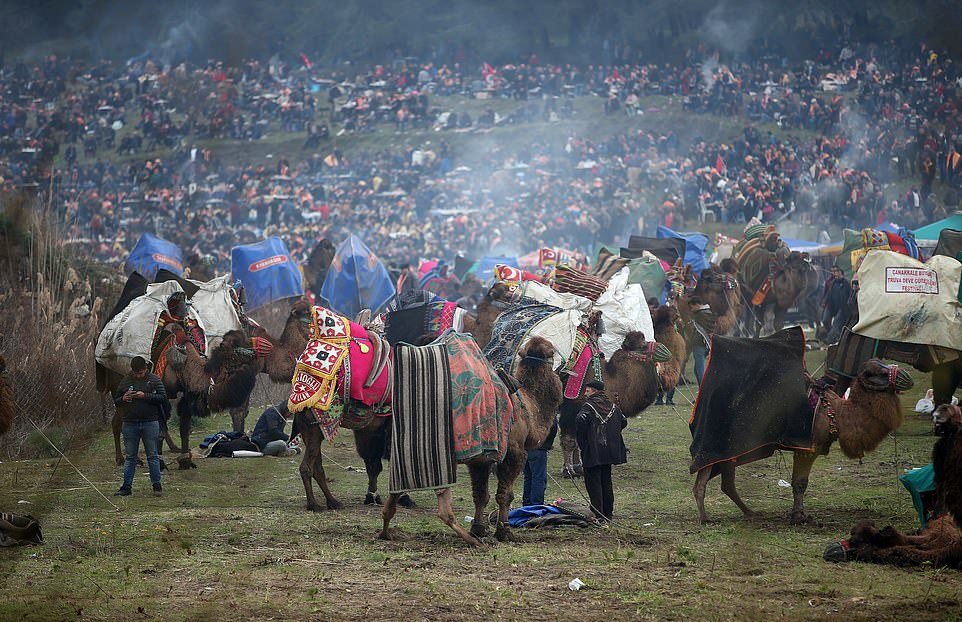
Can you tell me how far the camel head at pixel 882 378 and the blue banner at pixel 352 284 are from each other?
12411 mm

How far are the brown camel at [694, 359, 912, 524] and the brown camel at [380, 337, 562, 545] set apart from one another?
63.1 inches

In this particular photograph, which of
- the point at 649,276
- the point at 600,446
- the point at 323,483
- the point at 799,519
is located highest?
the point at 649,276

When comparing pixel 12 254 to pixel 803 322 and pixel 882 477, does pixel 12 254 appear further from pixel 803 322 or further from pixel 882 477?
pixel 803 322

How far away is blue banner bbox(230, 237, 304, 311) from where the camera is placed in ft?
71.6

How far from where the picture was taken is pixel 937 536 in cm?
791

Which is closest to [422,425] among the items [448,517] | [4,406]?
[448,517]

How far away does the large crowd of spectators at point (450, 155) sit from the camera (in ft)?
118

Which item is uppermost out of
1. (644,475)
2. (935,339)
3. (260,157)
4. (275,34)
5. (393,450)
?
(275,34)

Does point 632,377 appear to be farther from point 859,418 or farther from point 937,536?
point 937,536

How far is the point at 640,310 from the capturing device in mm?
14695

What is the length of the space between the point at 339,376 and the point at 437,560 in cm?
243

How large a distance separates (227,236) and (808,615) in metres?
36.5

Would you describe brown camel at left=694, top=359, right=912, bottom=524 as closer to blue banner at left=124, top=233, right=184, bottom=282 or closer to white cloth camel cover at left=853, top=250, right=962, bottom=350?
white cloth camel cover at left=853, top=250, right=962, bottom=350

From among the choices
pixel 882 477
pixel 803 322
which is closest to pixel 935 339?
pixel 882 477
